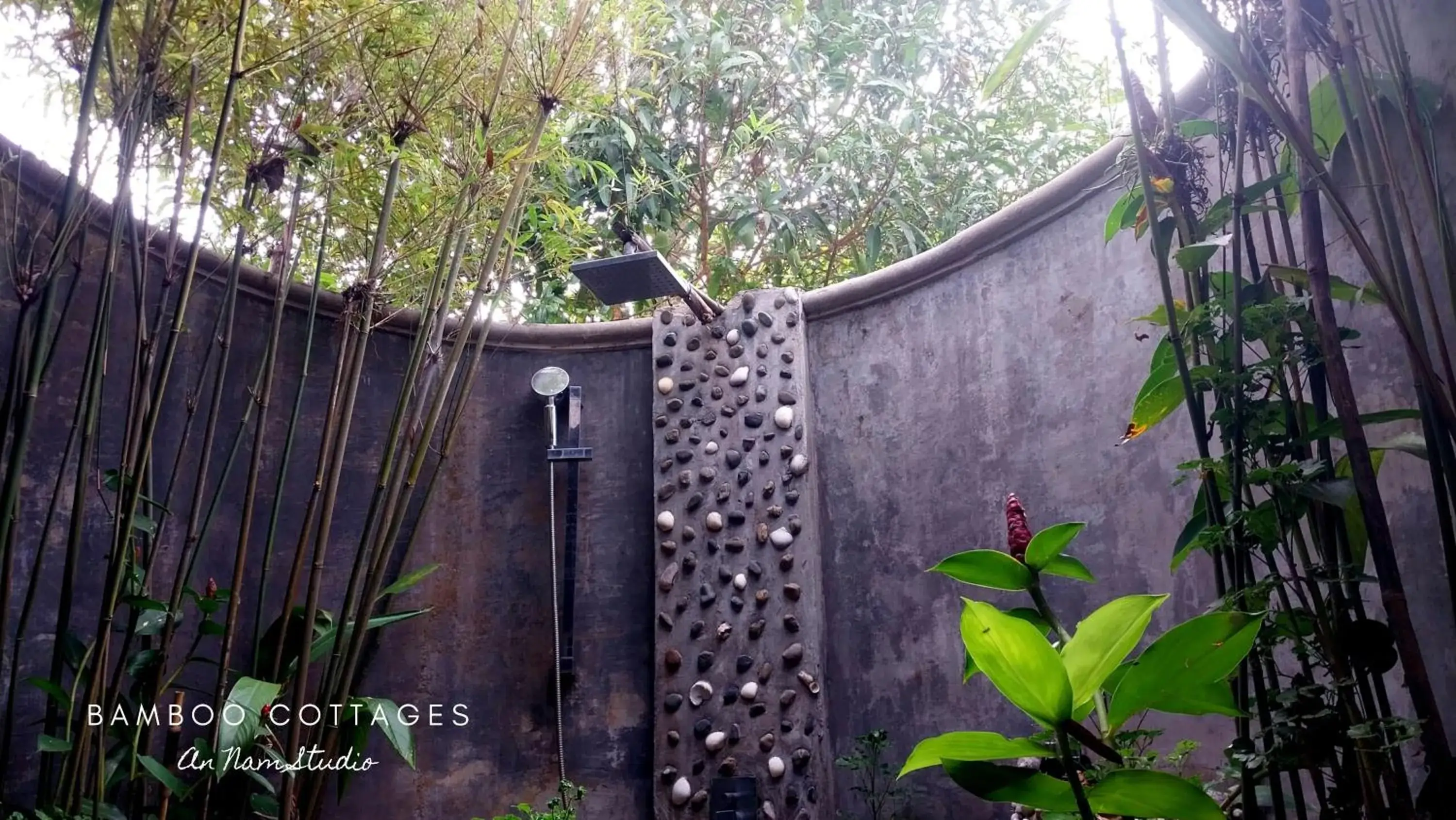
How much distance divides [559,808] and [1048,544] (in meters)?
1.71

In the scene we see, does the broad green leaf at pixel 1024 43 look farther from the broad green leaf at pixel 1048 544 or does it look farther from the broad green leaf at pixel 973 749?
the broad green leaf at pixel 973 749

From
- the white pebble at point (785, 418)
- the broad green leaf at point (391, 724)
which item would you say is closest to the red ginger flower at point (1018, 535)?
the broad green leaf at point (391, 724)

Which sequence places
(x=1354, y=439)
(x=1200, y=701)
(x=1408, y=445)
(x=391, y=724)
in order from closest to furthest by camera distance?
(x=1200, y=701), (x=1354, y=439), (x=1408, y=445), (x=391, y=724)

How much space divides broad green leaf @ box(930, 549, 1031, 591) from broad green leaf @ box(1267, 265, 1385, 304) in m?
0.47

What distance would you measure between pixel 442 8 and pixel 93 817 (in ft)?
5.25

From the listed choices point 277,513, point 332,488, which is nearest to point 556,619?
point 277,513

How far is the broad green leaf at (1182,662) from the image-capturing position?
745 millimetres

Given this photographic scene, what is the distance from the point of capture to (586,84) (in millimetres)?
2160

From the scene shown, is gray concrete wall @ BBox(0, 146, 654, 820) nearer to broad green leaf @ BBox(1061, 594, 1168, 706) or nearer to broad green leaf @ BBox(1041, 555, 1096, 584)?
broad green leaf @ BBox(1041, 555, 1096, 584)

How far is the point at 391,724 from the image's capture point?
1.99 m

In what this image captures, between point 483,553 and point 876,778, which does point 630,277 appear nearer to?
point 483,553

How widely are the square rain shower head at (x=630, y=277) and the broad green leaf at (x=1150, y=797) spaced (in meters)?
2.10

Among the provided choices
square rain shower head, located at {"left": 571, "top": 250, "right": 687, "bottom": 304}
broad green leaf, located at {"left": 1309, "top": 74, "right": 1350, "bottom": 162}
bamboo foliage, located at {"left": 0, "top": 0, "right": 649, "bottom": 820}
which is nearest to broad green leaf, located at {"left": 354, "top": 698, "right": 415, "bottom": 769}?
bamboo foliage, located at {"left": 0, "top": 0, "right": 649, "bottom": 820}

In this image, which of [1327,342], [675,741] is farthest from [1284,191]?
[675,741]
